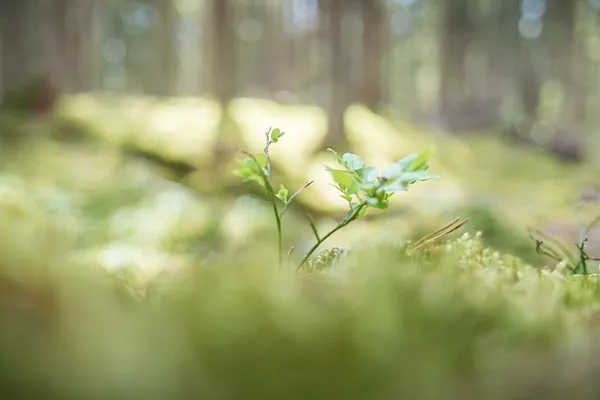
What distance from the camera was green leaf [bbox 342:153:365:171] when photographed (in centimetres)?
88

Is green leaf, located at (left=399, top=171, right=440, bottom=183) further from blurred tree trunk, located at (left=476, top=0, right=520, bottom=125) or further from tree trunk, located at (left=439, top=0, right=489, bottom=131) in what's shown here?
blurred tree trunk, located at (left=476, top=0, right=520, bottom=125)

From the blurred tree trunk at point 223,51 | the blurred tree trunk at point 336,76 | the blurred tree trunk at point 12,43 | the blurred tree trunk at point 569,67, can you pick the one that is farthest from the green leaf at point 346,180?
the blurred tree trunk at point 12,43

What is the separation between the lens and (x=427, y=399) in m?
0.38

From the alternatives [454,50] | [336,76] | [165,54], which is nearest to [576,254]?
[336,76]

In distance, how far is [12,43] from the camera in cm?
745

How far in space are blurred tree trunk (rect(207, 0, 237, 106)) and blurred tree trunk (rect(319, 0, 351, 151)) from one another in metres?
1.13

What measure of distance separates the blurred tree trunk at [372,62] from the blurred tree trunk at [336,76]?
1043 mm

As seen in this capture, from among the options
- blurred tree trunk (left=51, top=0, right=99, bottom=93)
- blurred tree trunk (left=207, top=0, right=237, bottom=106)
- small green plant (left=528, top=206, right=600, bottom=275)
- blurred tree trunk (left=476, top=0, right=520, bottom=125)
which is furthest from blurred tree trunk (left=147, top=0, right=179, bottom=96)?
small green plant (left=528, top=206, right=600, bottom=275)

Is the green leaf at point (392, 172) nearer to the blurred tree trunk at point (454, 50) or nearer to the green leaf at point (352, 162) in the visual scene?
the green leaf at point (352, 162)

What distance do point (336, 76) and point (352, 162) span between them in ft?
16.2

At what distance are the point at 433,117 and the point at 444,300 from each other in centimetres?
1233

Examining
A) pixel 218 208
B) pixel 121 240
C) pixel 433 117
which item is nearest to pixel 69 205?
pixel 121 240

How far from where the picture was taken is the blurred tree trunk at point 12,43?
709 centimetres

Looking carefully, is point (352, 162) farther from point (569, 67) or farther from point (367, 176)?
point (569, 67)
